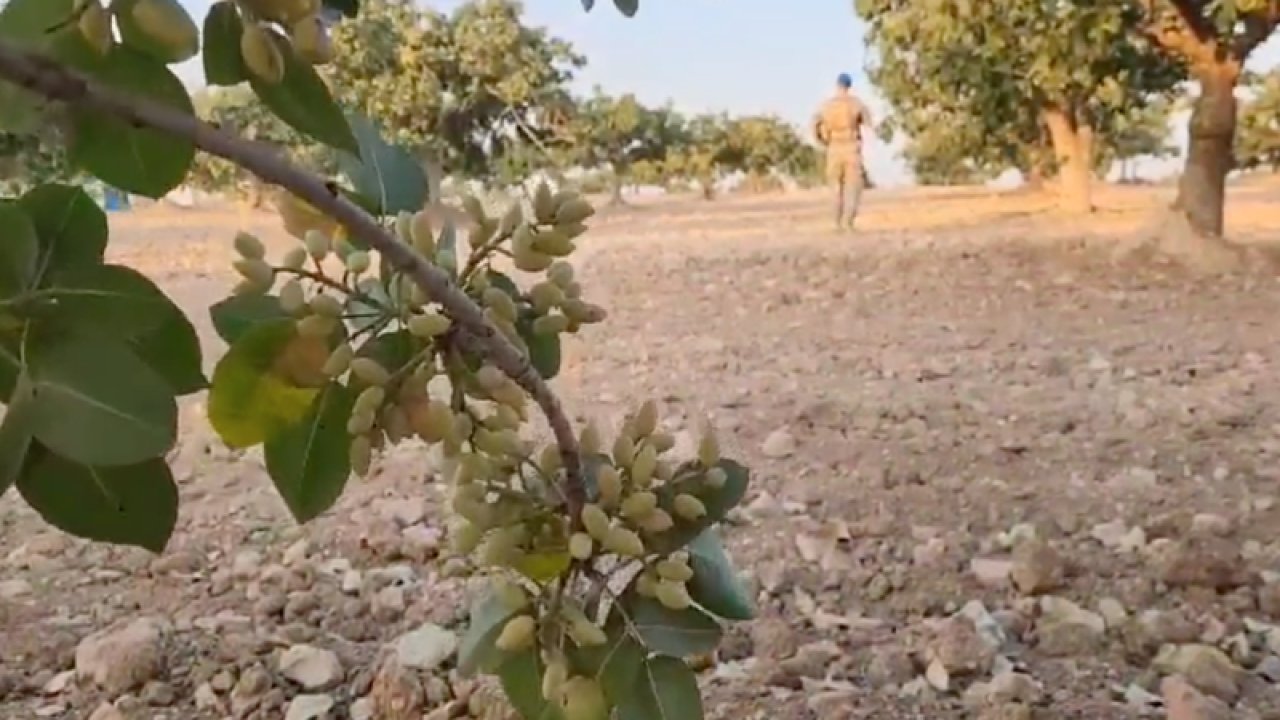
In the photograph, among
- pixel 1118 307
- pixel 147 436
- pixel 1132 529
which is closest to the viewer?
pixel 147 436

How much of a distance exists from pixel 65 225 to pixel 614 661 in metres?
0.21

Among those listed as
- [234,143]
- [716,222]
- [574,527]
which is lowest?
[716,222]

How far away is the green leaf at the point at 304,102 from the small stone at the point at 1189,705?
0.91 meters

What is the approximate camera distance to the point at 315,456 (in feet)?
1.47

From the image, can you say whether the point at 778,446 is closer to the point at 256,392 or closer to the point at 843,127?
the point at 256,392

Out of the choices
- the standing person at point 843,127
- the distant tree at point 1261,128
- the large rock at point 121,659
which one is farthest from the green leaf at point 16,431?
the distant tree at point 1261,128

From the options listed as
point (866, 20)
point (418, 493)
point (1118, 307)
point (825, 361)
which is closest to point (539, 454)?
point (418, 493)

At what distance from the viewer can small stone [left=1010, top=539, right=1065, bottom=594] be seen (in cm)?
146

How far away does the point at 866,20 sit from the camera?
7.04 metres

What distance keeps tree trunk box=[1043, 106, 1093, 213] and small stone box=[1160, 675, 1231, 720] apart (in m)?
9.84

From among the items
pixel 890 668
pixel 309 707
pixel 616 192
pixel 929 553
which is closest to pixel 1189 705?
pixel 890 668

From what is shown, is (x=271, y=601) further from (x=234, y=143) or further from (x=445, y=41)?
(x=445, y=41)

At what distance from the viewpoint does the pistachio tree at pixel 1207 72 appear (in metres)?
5.13

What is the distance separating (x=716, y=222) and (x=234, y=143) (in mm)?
10562
